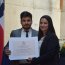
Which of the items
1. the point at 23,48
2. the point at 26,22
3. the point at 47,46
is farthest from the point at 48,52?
the point at 26,22

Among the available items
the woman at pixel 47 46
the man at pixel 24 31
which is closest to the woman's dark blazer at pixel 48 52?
the woman at pixel 47 46

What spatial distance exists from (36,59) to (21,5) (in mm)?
3055

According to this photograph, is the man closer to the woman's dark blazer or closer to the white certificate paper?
the white certificate paper

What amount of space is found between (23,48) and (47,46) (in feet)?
1.06

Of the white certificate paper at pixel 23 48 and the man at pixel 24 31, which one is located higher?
the man at pixel 24 31

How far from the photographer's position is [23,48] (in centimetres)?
464

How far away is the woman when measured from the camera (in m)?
4.54

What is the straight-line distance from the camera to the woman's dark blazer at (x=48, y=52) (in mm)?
4539

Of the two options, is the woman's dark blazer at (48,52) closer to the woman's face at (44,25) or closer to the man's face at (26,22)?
the woman's face at (44,25)

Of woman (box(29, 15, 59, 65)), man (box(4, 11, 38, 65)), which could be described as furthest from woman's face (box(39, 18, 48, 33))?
man (box(4, 11, 38, 65))

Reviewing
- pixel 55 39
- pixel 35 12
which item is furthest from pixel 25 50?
pixel 35 12

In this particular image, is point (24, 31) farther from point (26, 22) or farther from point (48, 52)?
point (48, 52)

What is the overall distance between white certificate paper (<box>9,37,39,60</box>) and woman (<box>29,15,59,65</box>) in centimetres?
8

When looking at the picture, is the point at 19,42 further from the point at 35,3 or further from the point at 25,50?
the point at 35,3
